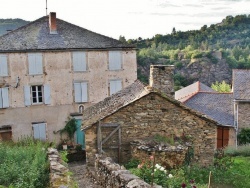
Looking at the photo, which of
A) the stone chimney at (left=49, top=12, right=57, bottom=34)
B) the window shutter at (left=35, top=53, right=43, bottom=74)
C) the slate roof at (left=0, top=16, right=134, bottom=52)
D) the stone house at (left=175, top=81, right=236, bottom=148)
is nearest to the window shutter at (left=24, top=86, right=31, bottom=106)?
the window shutter at (left=35, top=53, right=43, bottom=74)

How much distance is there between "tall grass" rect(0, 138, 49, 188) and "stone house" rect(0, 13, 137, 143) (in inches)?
536

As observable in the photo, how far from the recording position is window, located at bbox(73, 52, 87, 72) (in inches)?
912

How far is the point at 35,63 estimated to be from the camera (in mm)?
22531

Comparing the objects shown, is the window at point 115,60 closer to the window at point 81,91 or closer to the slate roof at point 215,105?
the window at point 81,91

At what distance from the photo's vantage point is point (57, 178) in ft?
23.2

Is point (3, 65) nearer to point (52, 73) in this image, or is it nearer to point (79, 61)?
point (52, 73)

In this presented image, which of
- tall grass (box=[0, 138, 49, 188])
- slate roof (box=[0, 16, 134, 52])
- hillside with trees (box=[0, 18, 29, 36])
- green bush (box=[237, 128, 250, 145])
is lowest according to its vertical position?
green bush (box=[237, 128, 250, 145])

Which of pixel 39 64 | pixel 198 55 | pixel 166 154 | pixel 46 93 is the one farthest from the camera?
pixel 198 55

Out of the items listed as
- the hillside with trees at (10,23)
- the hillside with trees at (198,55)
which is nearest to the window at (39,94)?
the hillside with trees at (10,23)

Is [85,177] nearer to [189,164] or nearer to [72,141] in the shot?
[189,164]

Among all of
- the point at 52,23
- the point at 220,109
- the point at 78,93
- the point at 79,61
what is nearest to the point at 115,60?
the point at 79,61

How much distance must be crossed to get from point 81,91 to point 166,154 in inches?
549

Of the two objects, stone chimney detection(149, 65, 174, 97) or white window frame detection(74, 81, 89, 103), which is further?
white window frame detection(74, 81, 89, 103)

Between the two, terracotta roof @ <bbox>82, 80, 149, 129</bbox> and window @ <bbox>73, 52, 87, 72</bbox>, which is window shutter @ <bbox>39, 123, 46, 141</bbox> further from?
terracotta roof @ <bbox>82, 80, 149, 129</bbox>
